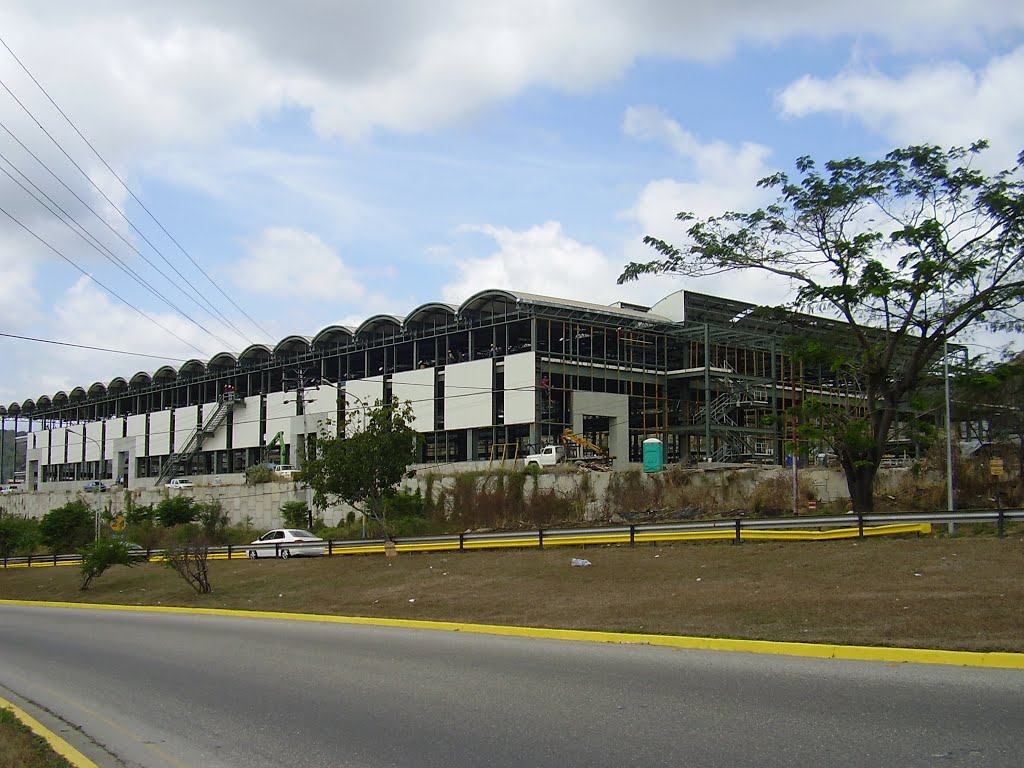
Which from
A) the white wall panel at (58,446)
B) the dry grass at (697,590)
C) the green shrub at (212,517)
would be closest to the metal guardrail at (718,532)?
the dry grass at (697,590)

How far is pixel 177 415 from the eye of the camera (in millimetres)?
91250

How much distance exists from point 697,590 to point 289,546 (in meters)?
24.0

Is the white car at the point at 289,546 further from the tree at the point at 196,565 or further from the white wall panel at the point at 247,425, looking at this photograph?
the white wall panel at the point at 247,425

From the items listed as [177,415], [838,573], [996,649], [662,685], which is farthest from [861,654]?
[177,415]

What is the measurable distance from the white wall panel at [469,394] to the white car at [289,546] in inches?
907

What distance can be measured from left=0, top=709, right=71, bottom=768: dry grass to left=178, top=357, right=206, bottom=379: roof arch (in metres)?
81.1

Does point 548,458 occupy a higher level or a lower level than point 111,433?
lower

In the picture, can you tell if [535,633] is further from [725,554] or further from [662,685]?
[725,554]

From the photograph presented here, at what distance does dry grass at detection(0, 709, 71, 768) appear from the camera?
7559 mm

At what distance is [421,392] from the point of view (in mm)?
65875

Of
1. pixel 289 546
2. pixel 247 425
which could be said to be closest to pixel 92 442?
pixel 247 425

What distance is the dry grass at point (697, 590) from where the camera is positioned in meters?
13.4

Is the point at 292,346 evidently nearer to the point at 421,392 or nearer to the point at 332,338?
the point at 332,338

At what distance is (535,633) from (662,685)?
19.4ft
